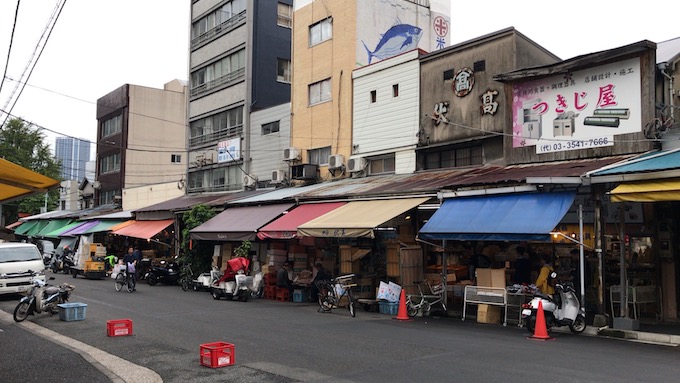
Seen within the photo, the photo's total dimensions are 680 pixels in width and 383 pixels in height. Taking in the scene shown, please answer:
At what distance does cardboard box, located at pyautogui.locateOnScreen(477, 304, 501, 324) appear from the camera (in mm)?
14477

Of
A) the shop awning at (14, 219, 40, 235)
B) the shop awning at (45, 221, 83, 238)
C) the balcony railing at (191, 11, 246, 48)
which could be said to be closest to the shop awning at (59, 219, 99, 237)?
the shop awning at (45, 221, 83, 238)

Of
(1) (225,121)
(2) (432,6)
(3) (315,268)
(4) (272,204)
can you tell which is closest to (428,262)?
(3) (315,268)

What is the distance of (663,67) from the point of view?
45.4 ft

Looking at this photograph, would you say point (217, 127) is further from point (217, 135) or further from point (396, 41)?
point (396, 41)

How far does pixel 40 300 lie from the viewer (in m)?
14.2

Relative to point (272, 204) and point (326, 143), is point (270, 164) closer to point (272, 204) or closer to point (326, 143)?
point (326, 143)

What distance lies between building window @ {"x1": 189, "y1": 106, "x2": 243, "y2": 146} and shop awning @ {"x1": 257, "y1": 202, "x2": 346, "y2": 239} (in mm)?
12910

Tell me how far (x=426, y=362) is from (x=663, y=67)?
32.6ft

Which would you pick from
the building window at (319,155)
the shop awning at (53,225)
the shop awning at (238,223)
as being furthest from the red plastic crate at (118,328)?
the shop awning at (53,225)

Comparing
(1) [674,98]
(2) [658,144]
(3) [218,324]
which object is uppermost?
(1) [674,98]

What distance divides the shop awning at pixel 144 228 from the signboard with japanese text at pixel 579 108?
18.5 m

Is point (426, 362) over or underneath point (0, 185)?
underneath

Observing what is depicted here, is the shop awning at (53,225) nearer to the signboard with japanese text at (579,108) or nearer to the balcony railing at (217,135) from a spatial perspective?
the balcony railing at (217,135)

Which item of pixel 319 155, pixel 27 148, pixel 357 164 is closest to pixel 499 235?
pixel 357 164
